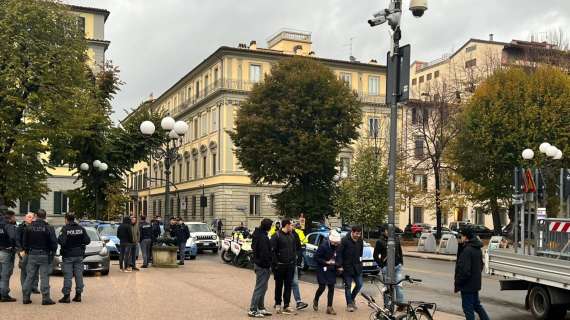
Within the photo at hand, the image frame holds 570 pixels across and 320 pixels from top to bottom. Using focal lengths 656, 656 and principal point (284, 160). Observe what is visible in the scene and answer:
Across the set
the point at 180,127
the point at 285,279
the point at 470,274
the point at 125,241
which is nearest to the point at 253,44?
the point at 180,127

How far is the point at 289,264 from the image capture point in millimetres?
11992

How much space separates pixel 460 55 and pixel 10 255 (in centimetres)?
7245

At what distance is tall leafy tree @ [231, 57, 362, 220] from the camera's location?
41.9 metres

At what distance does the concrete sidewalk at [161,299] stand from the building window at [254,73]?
44.8 m

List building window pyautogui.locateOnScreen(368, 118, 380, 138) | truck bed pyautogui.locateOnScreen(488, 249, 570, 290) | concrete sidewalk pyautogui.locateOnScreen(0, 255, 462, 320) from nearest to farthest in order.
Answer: truck bed pyautogui.locateOnScreen(488, 249, 570, 290) < concrete sidewalk pyautogui.locateOnScreen(0, 255, 462, 320) < building window pyautogui.locateOnScreen(368, 118, 380, 138)

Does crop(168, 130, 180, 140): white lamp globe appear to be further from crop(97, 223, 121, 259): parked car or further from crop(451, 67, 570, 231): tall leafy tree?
crop(451, 67, 570, 231): tall leafy tree

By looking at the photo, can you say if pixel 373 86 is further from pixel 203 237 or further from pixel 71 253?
pixel 71 253

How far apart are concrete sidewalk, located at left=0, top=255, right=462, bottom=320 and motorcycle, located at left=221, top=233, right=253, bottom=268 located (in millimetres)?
4580

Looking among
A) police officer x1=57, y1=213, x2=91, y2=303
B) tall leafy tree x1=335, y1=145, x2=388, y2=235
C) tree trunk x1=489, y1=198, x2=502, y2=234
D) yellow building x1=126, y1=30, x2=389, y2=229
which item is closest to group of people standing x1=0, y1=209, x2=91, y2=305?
police officer x1=57, y1=213, x2=91, y2=303

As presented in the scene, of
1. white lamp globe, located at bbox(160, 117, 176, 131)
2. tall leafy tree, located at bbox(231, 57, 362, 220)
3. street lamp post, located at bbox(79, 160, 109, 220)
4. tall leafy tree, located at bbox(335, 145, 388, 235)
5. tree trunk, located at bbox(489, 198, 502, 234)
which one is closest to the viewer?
white lamp globe, located at bbox(160, 117, 176, 131)

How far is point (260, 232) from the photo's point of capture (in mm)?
11852

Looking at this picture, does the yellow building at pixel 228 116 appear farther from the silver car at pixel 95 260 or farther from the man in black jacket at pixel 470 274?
the man in black jacket at pixel 470 274

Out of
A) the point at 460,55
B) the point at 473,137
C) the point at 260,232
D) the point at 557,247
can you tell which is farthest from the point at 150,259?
the point at 460,55

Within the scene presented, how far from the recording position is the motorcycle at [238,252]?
24381 millimetres
